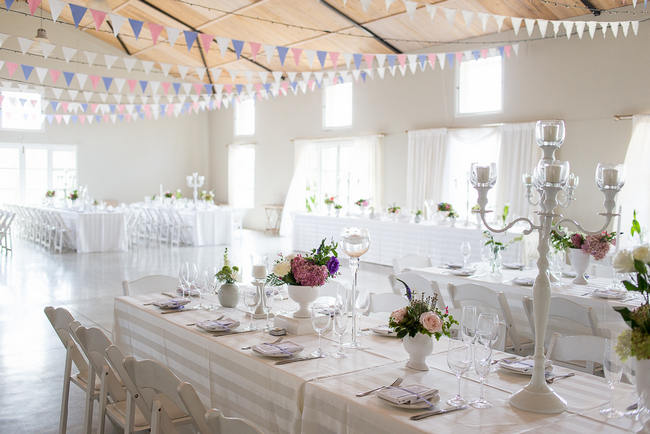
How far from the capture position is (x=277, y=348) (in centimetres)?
261

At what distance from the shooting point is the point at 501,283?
14.6 ft

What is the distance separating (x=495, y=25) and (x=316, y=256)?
25.4ft

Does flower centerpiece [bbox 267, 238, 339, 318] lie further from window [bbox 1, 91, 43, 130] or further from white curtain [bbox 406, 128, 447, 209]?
window [bbox 1, 91, 43, 130]

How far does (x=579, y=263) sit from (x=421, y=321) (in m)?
2.61

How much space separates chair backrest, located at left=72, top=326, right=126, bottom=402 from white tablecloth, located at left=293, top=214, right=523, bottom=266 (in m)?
5.21

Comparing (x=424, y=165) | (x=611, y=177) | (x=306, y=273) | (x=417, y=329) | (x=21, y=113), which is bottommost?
(x=417, y=329)

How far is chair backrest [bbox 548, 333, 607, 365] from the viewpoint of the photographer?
2.62 metres

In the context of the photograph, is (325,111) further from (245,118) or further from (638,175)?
(638,175)

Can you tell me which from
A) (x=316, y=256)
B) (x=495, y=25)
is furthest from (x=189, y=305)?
(x=495, y=25)

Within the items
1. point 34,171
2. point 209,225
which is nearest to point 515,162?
point 209,225

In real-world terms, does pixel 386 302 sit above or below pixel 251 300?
below

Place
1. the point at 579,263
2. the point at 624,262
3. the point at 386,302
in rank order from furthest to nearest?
the point at 579,263
the point at 386,302
the point at 624,262

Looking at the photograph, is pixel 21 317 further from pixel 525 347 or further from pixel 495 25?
pixel 495 25

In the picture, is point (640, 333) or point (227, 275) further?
point (227, 275)
